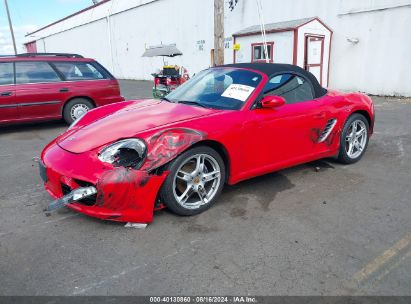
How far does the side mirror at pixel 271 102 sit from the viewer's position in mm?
3346

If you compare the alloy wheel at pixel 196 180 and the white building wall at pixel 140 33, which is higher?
the white building wall at pixel 140 33

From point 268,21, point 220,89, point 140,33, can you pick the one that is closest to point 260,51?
point 268,21

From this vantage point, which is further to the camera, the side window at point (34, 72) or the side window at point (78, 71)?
the side window at point (78, 71)

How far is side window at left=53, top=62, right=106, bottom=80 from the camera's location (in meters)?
7.14

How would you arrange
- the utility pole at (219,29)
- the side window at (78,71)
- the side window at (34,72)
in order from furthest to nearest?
the utility pole at (219,29) → the side window at (78,71) → the side window at (34,72)

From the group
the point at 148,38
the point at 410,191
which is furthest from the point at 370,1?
the point at 148,38

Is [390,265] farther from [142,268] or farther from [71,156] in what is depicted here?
[71,156]

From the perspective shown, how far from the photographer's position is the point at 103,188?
2.64 m

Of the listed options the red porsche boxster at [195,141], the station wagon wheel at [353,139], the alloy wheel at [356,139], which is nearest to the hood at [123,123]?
the red porsche boxster at [195,141]

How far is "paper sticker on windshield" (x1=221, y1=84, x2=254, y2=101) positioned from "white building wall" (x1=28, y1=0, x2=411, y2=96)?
9841 millimetres

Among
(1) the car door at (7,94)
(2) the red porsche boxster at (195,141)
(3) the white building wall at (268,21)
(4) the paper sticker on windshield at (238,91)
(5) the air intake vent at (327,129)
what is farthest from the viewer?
(3) the white building wall at (268,21)

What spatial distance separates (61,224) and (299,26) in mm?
10882

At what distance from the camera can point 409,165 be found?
446 centimetres

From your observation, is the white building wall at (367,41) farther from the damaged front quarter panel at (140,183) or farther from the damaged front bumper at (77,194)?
the damaged front bumper at (77,194)
